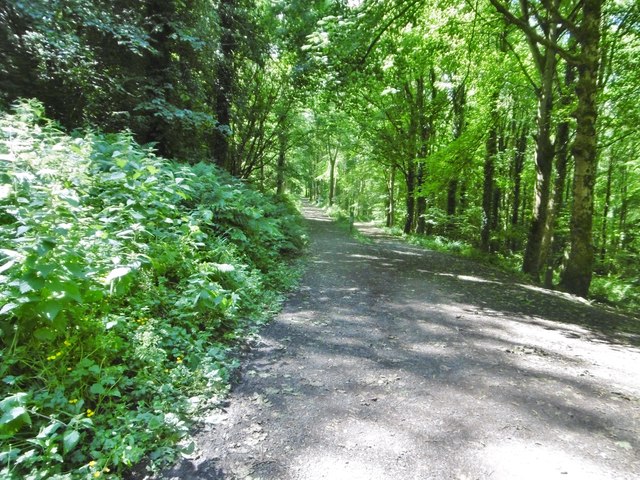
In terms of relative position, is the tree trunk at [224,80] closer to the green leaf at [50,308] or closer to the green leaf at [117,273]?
the green leaf at [117,273]

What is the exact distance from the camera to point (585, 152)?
7.51 metres

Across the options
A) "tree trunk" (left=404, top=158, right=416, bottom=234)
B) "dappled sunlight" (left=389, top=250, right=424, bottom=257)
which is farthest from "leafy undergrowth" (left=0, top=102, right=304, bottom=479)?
"tree trunk" (left=404, top=158, right=416, bottom=234)

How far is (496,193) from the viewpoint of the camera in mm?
20578

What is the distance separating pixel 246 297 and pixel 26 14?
21.2ft

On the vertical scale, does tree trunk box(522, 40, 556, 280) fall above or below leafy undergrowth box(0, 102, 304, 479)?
above

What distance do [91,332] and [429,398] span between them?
10.8ft

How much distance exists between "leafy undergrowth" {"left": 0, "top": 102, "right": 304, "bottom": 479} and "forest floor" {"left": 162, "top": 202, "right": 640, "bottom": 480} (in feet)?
1.35

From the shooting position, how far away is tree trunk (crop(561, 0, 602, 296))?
23.7 ft

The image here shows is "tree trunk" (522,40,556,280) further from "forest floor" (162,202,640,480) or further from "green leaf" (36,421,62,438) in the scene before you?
"green leaf" (36,421,62,438)

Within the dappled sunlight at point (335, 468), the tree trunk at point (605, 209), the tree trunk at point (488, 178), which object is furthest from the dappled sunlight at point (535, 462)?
the tree trunk at point (605, 209)

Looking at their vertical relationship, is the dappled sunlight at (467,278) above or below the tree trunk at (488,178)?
below

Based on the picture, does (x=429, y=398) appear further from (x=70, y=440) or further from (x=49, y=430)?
(x=49, y=430)

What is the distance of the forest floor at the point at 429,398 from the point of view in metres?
2.44

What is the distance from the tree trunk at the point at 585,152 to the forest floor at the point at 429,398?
1931 millimetres
